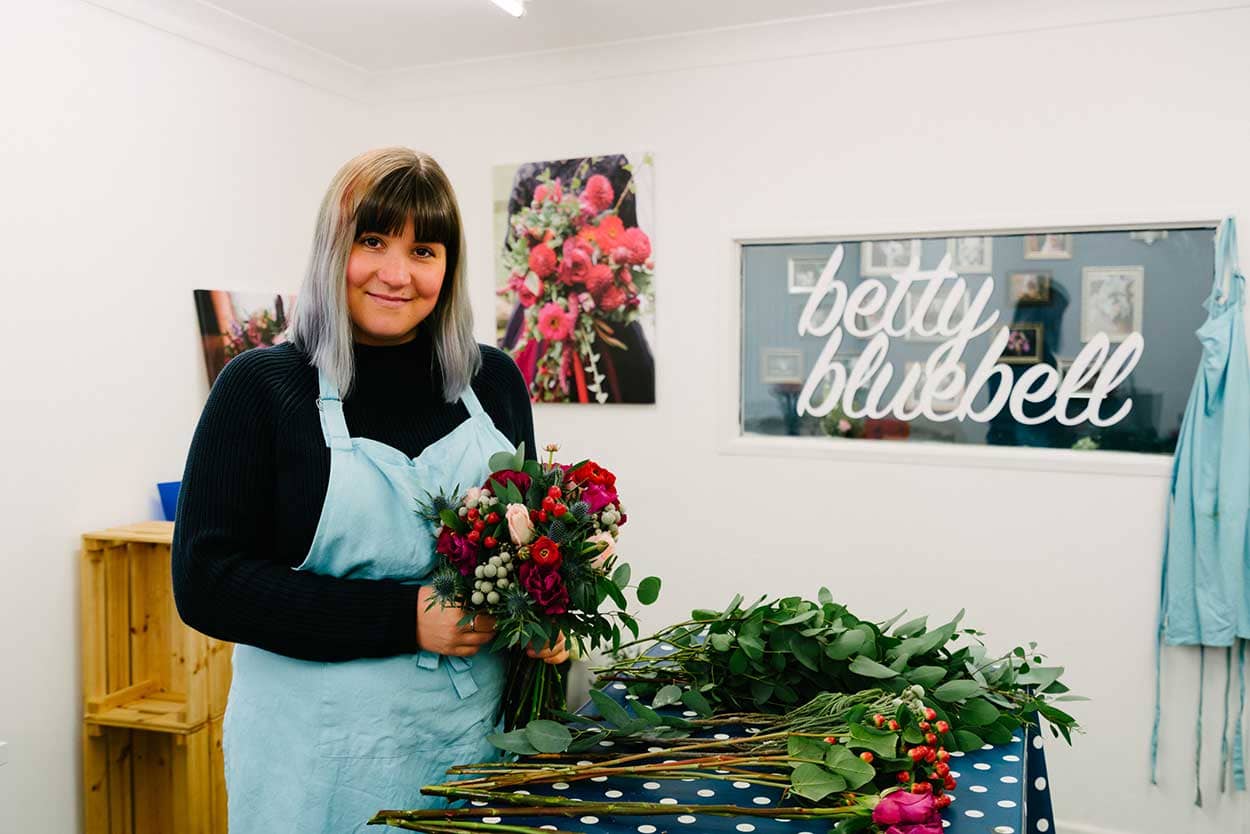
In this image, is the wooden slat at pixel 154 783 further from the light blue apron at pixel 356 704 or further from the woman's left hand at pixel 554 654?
the woman's left hand at pixel 554 654

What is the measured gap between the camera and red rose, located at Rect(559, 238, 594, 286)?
3.55 metres

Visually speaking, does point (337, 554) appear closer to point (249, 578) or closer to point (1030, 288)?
point (249, 578)

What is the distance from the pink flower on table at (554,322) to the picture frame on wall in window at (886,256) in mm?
1060

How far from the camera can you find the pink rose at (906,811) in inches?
41.4

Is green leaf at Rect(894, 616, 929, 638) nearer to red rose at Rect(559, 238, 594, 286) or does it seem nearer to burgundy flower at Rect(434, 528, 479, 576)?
burgundy flower at Rect(434, 528, 479, 576)

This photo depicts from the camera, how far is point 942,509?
10.4ft

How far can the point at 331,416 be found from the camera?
4.57ft

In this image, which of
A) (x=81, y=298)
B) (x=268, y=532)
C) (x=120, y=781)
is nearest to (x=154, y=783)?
(x=120, y=781)

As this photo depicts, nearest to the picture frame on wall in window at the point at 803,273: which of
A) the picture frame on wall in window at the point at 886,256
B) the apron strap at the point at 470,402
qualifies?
the picture frame on wall in window at the point at 886,256

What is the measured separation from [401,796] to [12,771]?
1.81 meters

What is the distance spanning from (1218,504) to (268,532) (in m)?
2.59

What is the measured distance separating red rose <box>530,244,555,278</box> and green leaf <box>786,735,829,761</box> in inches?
102

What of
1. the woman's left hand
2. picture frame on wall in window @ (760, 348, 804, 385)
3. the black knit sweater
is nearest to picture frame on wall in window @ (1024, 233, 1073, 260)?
picture frame on wall in window @ (760, 348, 804, 385)

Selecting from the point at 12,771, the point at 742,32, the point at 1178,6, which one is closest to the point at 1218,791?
the point at 1178,6
